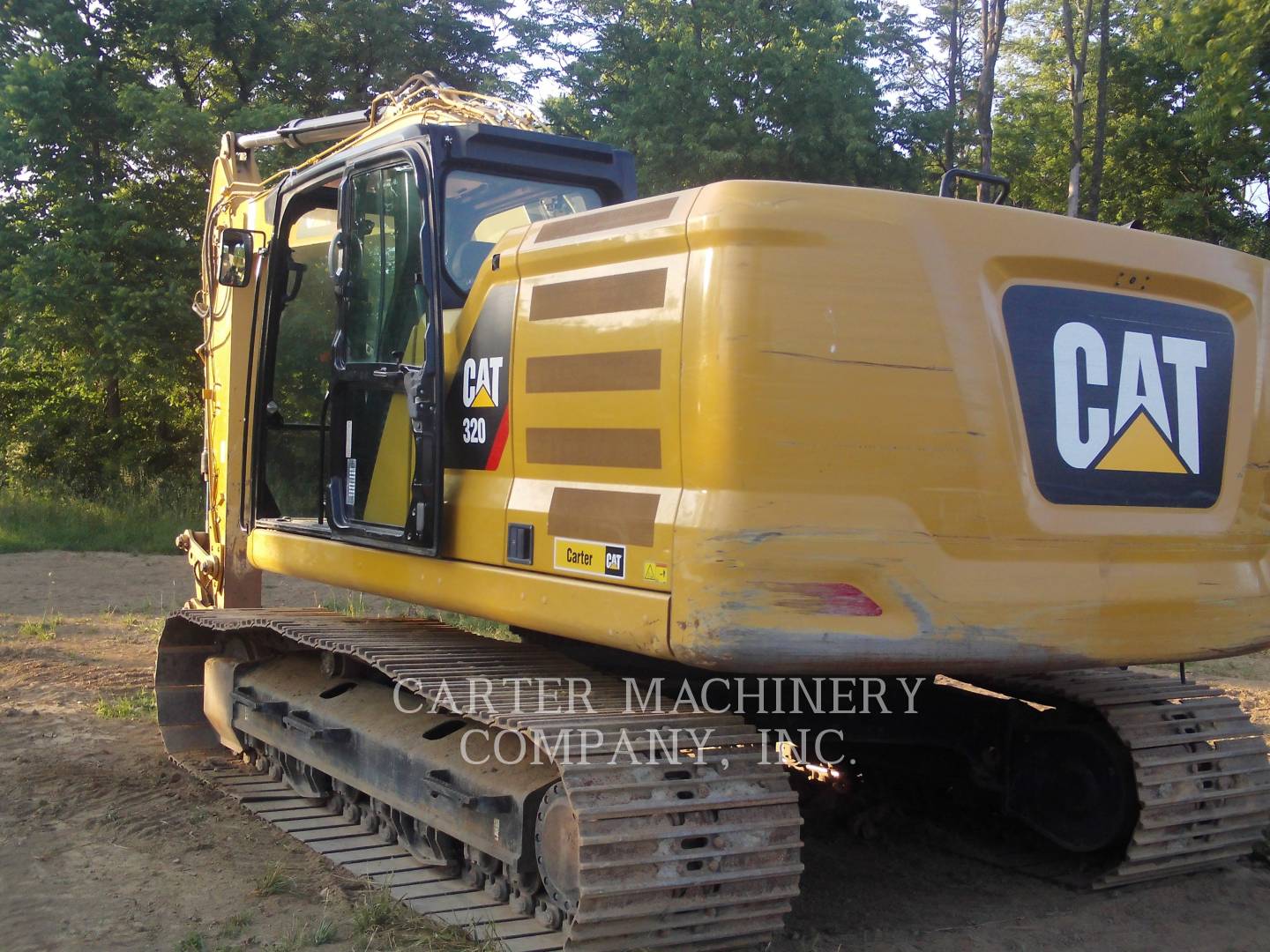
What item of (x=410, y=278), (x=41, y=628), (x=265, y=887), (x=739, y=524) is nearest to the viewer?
(x=739, y=524)

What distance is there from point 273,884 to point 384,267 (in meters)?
2.24

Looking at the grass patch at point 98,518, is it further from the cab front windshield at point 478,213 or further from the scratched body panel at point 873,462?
the scratched body panel at point 873,462

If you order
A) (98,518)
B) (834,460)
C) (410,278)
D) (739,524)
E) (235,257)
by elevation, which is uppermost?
(235,257)

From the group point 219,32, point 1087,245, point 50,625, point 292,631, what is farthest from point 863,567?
point 219,32

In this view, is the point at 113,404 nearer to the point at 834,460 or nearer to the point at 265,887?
the point at 265,887

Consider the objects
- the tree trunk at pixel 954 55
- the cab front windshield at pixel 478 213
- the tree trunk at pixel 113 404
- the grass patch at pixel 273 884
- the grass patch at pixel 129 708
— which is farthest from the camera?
the tree trunk at pixel 954 55

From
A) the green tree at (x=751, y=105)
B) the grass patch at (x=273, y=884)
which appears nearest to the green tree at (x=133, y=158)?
the green tree at (x=751, y=105)

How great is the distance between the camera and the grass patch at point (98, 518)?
1549cm

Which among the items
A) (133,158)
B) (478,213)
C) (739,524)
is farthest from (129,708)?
(133,158)

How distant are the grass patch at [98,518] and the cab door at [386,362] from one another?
11.7 metres

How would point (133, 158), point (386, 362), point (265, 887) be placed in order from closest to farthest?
point (265, 887)
point (386, 362)
point (133, 158)

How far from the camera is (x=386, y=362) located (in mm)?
4707

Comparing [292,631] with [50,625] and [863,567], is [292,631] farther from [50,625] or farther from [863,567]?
[50,625]

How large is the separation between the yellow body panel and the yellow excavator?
10mm
